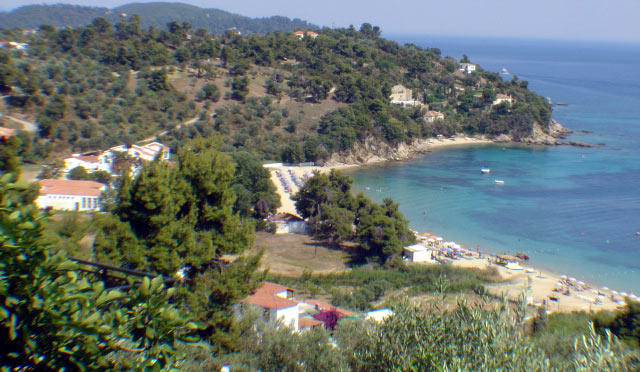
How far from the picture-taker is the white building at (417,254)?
1296cm

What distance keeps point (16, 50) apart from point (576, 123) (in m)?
34.1

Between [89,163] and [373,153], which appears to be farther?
[373,153]

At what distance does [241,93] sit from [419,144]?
10.6 meters

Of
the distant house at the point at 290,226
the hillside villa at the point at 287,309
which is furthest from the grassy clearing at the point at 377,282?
the distant house at the point at 290,226

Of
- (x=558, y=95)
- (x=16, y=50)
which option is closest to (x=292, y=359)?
(x=16, y=50)

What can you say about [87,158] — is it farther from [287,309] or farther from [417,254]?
[287,309]

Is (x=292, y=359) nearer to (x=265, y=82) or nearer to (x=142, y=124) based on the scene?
(x=142, y=124)

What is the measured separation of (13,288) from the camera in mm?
1583

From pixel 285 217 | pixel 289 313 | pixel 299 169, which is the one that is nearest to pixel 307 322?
pixel 289 313

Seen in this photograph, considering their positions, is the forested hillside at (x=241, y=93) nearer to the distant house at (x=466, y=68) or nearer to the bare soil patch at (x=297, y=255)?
the distant house at (x=466, y=68)

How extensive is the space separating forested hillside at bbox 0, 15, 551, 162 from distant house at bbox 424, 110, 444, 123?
23 cm

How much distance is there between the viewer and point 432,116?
32.3 meters

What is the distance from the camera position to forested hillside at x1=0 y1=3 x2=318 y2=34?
7275 centimetres

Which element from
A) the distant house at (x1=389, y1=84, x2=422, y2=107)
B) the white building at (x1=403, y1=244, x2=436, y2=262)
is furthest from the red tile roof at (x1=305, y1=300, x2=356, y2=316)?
the distant house at (x1=389, y1=84, x2=422, y2=107)
